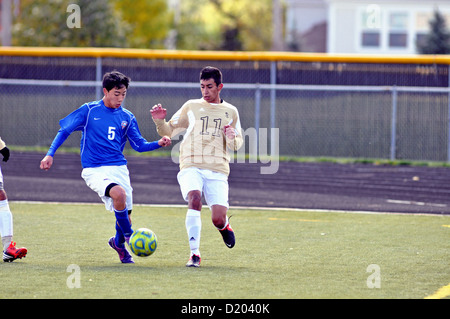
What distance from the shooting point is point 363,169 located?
728 inches

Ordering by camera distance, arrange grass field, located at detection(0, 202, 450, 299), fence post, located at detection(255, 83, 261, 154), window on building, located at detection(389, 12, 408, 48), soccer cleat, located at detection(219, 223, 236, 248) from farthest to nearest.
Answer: window on building, located at detection(389, 12, 408, 48), fence post, located at detection(255, 83, 261, 154), soccer cleat, located at detection(219, 223, 236, 248), grass field, located at detection(0, 202, 450, 299)

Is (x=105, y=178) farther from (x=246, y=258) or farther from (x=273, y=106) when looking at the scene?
(x=273, y=106)

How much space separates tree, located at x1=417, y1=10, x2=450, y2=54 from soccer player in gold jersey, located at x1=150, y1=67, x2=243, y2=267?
29.6 m

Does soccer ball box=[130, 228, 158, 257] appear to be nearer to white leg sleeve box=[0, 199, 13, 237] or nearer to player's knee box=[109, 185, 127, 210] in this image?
player's knee box=[109, 185, 127, 210]

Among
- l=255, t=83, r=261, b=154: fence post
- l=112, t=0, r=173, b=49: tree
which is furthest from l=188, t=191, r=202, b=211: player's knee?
l=112, t=0, r=173, b=49: tree

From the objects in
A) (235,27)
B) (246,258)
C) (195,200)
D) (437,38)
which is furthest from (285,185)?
(235,27)

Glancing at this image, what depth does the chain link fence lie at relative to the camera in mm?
20734

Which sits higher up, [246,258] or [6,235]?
[6,235]

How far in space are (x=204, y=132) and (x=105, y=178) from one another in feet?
3.59

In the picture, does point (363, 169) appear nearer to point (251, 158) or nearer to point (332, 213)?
point (251, 158)

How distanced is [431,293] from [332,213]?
19.5ft

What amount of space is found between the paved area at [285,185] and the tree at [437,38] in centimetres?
1868

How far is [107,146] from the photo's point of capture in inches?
319

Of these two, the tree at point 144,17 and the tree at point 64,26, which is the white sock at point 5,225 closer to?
the tree at point 64,26
